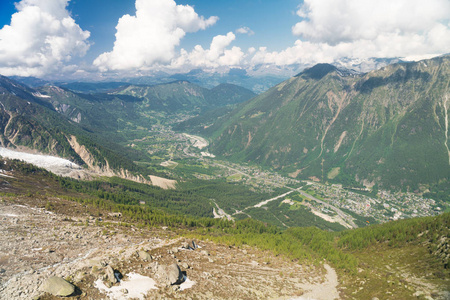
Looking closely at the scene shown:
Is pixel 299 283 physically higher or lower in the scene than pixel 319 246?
higher

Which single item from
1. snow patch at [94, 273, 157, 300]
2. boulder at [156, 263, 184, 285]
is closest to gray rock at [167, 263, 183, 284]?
boulder at [156, 263, 184, 285]

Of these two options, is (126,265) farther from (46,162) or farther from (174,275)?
(46,162)

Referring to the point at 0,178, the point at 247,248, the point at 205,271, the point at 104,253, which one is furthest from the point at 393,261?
the point at 0,178

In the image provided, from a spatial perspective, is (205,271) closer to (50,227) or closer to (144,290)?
(144,290)

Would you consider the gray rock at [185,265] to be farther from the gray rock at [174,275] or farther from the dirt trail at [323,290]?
the dirt trail at [323,290]

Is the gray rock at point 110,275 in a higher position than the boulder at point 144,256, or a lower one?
higher

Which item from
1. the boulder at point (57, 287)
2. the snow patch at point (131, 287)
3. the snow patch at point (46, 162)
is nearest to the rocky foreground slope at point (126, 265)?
the snow patch at point (131, 287)

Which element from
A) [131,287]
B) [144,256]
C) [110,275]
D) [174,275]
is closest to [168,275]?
[174,275]
